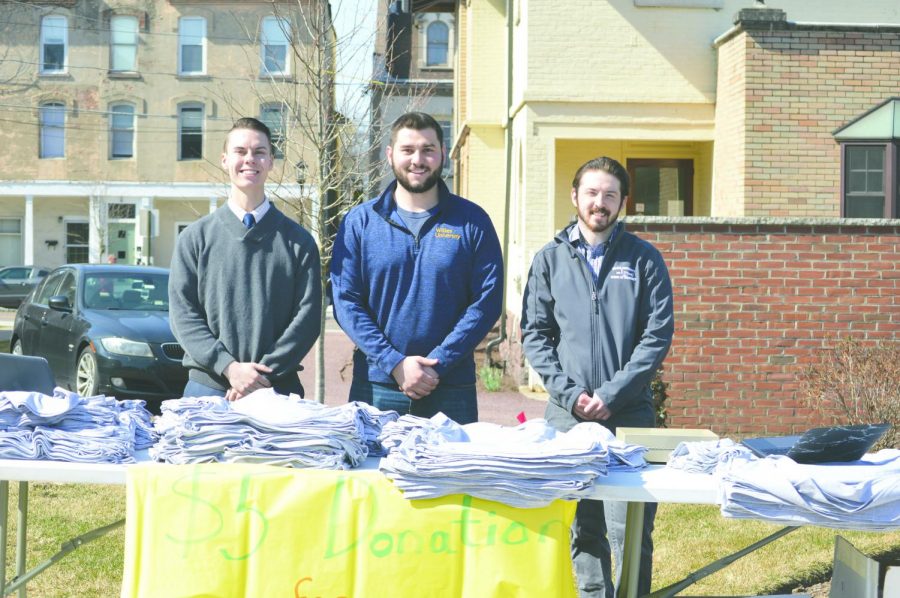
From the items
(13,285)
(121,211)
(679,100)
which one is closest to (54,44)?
(121,211)

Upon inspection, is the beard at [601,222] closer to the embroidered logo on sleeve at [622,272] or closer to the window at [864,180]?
the embroidered logo on sleeve at [622,272]

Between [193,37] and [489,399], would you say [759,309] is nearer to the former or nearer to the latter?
[489,399]

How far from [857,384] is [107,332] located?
25.2ft

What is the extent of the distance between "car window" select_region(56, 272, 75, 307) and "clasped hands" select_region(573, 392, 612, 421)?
9.50 metres

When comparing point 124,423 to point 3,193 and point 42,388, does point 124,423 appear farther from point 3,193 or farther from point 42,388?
point 3,193

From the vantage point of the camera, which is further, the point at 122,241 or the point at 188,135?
the point at 122,241

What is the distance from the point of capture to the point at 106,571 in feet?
20.1

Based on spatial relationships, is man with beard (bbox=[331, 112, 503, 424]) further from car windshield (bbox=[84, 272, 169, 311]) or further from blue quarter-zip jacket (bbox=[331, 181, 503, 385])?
car windshield (bbox=[84, 272, 169, 311])

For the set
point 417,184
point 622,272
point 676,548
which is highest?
point 417,184

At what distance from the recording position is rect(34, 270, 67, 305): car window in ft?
44.5

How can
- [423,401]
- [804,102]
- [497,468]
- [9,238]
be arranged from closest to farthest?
[497,468], [423,401], [804,102], [9,238]

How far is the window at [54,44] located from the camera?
4403cm

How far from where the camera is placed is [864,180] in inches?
535

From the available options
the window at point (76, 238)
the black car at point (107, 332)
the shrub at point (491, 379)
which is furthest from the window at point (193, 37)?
the shrub at point (491, 379)
